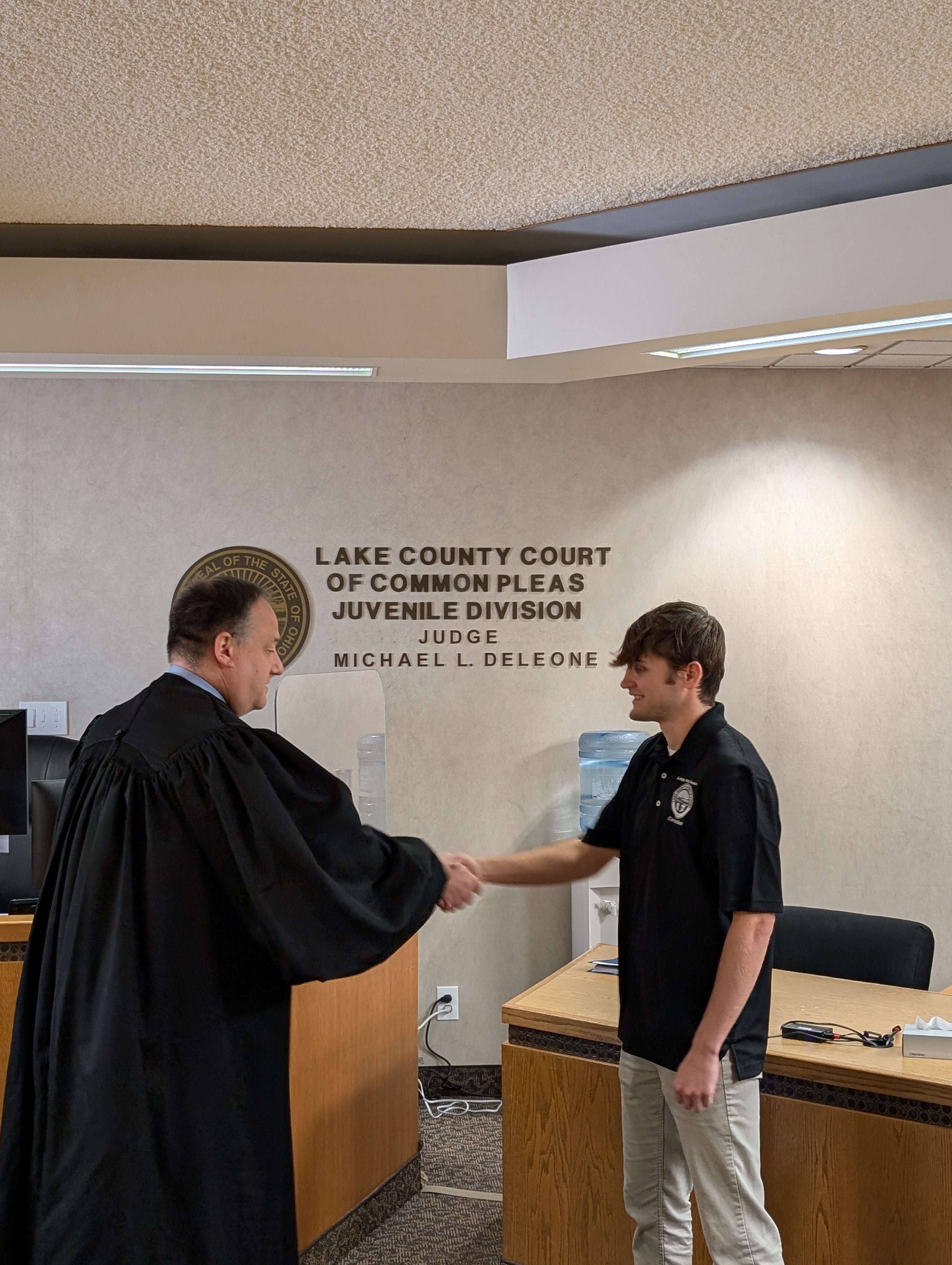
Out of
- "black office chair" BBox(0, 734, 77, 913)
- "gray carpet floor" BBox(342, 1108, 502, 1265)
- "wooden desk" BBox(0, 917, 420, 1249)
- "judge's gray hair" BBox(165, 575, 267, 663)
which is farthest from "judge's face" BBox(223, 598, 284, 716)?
"black office chair" BBox(0, 734, 77, 913)

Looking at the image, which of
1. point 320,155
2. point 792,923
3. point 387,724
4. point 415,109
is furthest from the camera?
point 387,724

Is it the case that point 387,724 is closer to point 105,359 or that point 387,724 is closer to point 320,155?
point 105,359

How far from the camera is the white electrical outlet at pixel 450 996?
16.8 ft

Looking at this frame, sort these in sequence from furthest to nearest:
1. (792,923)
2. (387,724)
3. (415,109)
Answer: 1. (387,724)
2. (792,923)
3. (415,109)

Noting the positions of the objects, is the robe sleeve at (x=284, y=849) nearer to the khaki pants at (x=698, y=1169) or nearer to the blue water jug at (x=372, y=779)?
the khaki pants at (x=698, y=1169)

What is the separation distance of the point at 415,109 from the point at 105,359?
1.58 meters

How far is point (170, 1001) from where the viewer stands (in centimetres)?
222

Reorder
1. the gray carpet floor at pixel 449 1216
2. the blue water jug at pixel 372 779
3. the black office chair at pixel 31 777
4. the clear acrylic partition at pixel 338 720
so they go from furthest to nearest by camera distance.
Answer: the black office chair at pixel 31 777
the blue water jug at pixel 372 779
the clear acrylic partition at pixel 338 720
the gray carpet floor at pixel 449 1216

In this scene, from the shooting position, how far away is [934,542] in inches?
207

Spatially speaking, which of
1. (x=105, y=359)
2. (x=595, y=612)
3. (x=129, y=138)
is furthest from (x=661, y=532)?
(x=129, y=138)

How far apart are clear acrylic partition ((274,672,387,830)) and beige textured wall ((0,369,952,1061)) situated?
66 cm

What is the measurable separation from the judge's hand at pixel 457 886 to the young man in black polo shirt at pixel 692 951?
0.36m

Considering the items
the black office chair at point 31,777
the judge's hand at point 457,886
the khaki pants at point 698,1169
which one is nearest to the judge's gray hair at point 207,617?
the judge's hand at point 457,886

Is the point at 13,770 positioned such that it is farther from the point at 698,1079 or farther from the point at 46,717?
the point at 698,1079
